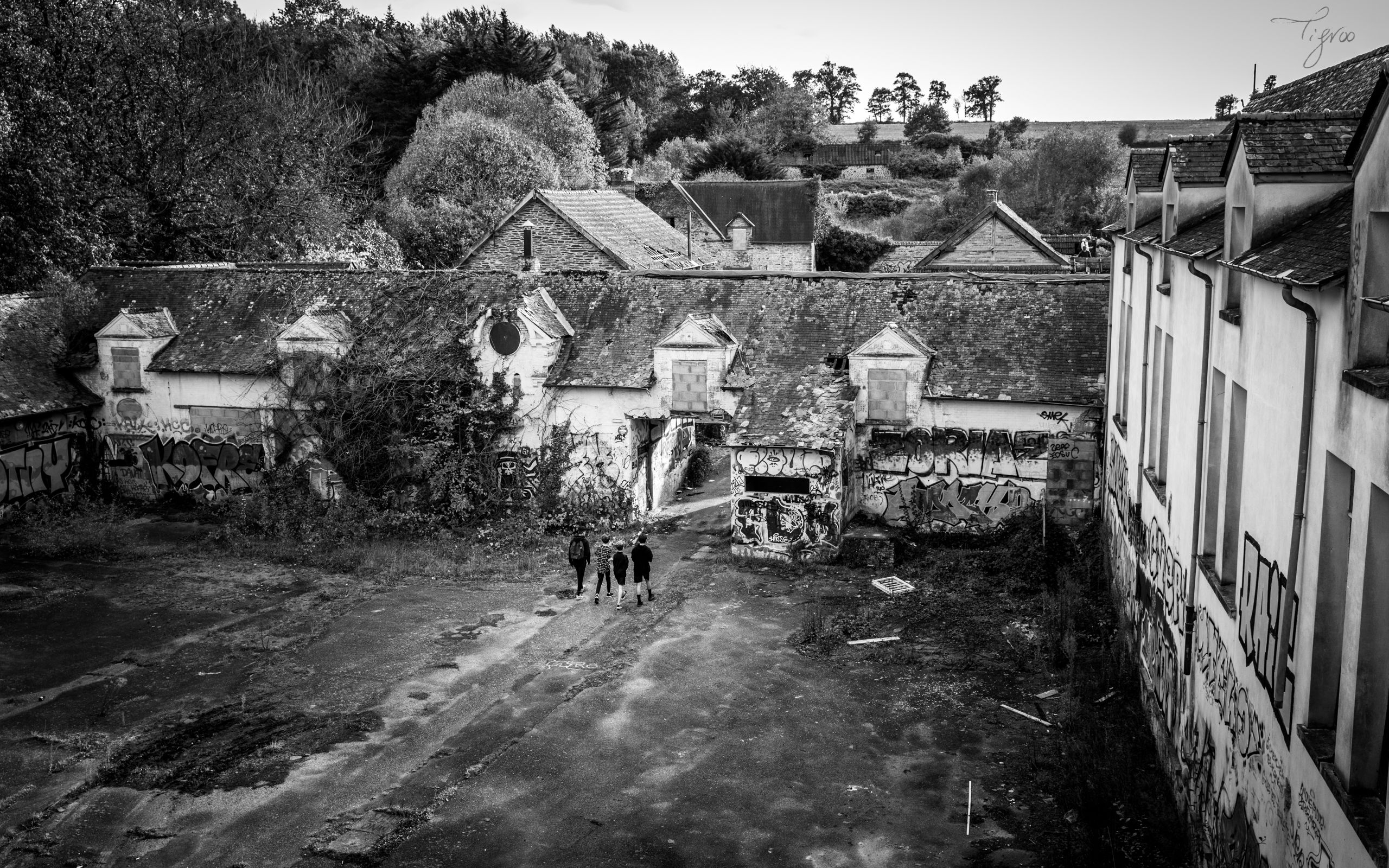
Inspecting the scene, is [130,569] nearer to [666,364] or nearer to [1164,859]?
[666,364]

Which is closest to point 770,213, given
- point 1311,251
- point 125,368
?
point 125,368

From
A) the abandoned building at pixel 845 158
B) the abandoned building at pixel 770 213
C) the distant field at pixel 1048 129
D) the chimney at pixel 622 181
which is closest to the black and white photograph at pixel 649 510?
the chimney at pixel 622 181

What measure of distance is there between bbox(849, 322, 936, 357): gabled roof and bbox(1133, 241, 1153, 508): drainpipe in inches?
279

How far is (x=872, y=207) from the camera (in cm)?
8369

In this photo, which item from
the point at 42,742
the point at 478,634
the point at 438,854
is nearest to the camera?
the point at 438,854

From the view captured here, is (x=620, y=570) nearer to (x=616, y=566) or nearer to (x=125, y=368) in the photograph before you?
(x=616, y=566)

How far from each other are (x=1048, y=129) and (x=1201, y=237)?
102 m

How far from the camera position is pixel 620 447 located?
27.9m

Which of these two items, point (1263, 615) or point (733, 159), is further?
point (733, 159)

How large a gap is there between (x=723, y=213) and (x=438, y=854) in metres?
54.1

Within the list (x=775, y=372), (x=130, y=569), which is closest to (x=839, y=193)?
(x=775, y=372)

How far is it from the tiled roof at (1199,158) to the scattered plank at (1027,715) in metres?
8.10

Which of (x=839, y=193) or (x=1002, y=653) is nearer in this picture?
(x=1002, y=653)

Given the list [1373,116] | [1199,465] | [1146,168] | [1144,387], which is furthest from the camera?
[1146,168]
